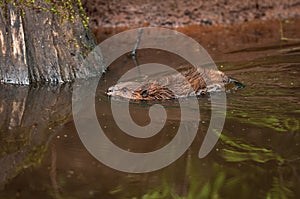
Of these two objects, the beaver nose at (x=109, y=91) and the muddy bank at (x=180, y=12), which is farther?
the muddy bank at (x=180, y=12)

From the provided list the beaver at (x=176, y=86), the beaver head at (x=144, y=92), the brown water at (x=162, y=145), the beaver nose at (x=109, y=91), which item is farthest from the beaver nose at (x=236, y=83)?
the beaver nose at (x=109, y=91)

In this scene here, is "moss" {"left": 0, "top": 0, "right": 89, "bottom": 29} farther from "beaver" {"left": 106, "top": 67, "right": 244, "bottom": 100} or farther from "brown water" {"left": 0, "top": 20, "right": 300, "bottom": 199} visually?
"beaver" {"left": 106, "top": 67, "right": 244, "bottom": 100}

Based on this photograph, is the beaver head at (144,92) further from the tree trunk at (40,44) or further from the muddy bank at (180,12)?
the muddy bank at (180,12)

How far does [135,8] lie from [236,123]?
4.99 m

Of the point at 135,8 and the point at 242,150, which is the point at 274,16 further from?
the point at 242,150

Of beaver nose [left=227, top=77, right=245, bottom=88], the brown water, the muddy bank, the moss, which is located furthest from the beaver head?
the muddy bank

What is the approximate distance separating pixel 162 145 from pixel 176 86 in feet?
4.58

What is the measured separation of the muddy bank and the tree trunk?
246 centimetres

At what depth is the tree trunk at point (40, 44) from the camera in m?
6.30

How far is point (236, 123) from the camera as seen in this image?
470 centimetres

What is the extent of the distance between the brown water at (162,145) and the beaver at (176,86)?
5.8 inches

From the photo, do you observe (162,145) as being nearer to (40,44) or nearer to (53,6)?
(40,44)

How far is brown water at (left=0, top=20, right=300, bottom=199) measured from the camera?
3.57m

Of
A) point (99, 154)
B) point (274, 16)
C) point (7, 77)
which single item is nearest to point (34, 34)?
point (7, 77)
